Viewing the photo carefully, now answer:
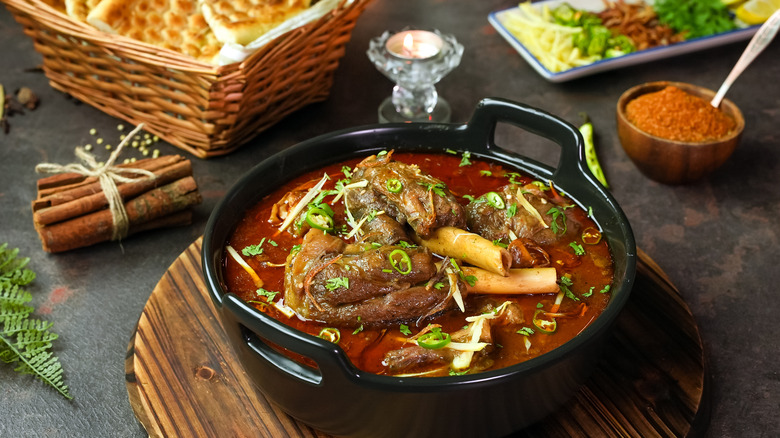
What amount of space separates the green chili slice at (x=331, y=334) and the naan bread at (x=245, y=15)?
6.80ft

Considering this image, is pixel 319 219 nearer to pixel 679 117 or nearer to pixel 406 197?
pixel 406 197

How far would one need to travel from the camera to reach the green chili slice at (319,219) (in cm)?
286

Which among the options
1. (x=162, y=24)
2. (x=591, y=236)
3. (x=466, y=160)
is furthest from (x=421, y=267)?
(x=162, y=24)

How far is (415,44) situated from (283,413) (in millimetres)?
2582

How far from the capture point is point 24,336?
3.34 m

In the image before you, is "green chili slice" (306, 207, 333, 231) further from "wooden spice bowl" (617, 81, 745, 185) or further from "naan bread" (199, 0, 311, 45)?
"wooden spice bowl" (617, 81, 745, 185)

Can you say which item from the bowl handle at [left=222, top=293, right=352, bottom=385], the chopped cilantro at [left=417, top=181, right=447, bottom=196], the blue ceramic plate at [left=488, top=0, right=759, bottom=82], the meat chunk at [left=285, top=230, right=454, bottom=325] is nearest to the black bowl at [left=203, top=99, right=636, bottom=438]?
the bowl handle at [left=222, top=293, right=352, bottom=385]

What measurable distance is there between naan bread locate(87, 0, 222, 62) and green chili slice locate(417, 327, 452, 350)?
7.50ft

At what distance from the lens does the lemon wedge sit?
5246mm

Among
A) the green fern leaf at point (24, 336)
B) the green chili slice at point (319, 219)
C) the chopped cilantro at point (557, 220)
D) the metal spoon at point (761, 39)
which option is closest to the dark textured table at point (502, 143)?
the green fern leaf at point (24, 336)

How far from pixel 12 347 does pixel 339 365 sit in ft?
5.87

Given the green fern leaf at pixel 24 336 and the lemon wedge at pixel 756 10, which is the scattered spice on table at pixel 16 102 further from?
the lemon wedge at pixel 756 10

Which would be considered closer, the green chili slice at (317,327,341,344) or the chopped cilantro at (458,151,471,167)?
the green chili slice at (317,327,341,344)

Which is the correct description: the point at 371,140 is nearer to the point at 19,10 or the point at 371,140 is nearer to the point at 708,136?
the point at 708,136
